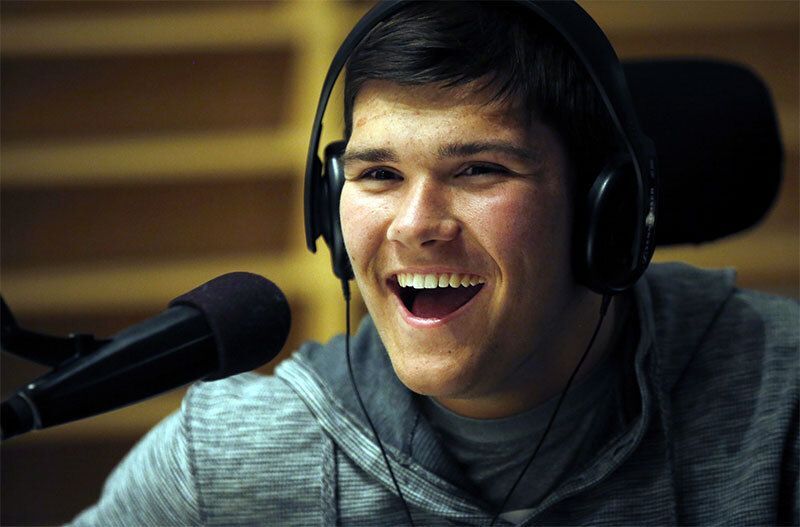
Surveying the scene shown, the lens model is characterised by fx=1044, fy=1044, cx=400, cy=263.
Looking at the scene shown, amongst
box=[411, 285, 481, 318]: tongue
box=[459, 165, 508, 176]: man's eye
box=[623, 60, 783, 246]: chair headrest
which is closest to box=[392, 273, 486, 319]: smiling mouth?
box=[411, 285, 481, 318]: tongue

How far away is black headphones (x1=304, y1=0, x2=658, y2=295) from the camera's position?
0.98m

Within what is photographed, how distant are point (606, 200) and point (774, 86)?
173 cm

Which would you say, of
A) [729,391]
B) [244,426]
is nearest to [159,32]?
[244,426]

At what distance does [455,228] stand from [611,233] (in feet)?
0.56

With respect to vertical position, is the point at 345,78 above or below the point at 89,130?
above

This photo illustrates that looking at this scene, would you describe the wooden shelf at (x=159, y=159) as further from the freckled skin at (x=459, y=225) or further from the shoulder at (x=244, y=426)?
the freckled skin at (x=459, y=225)

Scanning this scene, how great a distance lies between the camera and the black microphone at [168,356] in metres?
0.75

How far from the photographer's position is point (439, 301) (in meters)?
1.09

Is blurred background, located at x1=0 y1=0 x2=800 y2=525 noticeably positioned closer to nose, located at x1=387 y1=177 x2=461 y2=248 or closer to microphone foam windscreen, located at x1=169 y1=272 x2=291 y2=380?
nose, located at x1=387 y1=177 x2=461 y2=248

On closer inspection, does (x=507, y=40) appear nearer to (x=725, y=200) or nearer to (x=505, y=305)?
(x=505, y=305)

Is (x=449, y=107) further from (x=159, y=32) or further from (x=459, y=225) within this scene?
(x=159, y=32)

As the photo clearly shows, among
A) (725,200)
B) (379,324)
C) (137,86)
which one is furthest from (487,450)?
(137,86)

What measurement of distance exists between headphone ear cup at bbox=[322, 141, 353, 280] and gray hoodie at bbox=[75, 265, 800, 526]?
6.9 inches

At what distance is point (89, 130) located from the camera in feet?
8.55
